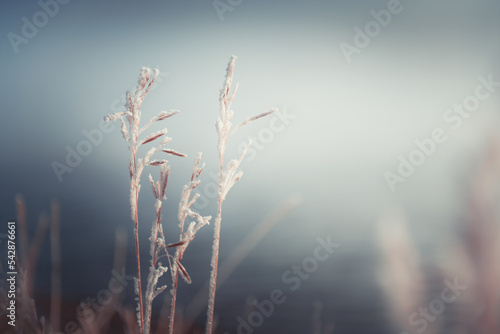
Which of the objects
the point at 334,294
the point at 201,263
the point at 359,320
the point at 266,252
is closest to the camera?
the point at 359,320

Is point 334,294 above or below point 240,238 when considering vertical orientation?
below

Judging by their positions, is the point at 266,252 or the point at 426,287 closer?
the point at 426,287

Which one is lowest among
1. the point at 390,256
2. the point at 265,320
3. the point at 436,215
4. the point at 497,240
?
the point at 436,215

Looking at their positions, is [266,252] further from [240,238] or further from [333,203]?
[333,203]

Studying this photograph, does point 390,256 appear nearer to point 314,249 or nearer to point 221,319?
point 221,319

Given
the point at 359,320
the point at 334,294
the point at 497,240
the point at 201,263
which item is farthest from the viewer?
the point at 201,263

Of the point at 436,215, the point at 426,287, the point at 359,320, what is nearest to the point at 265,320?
the point at 359,320

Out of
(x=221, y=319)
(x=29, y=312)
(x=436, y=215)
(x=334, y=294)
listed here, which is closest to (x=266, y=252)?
(x=334, y=294)

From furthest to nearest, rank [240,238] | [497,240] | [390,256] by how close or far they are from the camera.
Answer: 1. [240,238]
2. [390,256]
3. [497,240]

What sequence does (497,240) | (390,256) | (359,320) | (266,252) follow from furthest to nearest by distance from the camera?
(266,252), (359,320), (390,256), (497,240)
